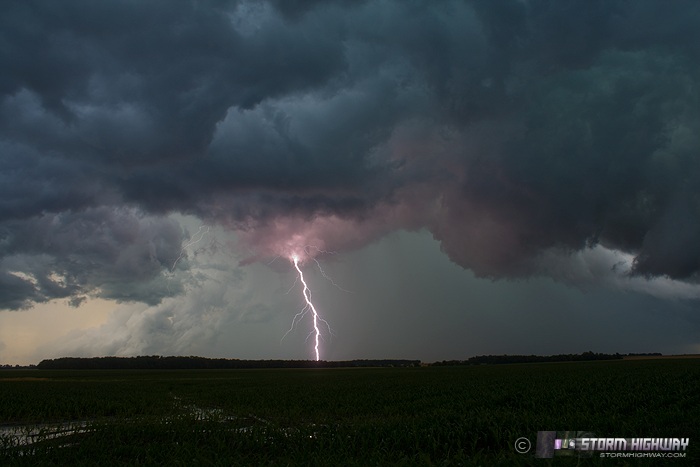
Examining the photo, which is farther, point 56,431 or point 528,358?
point 528,358

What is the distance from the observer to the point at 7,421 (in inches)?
923

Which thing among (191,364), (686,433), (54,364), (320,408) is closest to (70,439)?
(320,408)

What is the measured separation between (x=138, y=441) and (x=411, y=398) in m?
20.2

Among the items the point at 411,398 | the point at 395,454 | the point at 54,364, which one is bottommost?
the point at 54,364

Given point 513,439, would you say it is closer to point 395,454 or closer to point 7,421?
point 395,454

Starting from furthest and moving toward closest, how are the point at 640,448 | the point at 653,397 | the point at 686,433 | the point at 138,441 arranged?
the point at 653,397 → the point at 138,441 → the point at 686,433 → the point at 640,448

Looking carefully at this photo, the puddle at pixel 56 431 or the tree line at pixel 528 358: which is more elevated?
the puddle at pixel 56 431

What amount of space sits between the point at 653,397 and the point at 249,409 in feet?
71.0

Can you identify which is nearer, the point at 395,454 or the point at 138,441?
the point at 395,454

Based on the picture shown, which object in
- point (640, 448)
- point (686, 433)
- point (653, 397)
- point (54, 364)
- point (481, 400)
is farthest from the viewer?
point (54, 364)

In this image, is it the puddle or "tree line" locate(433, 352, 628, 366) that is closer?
the puddle

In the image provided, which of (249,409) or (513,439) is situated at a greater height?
(513,439)

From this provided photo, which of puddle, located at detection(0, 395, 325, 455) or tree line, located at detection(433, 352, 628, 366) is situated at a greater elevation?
puddle, located at detection(0, 395, 325, 455)

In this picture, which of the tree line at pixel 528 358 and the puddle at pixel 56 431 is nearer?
the puddle at pixel 56 431
